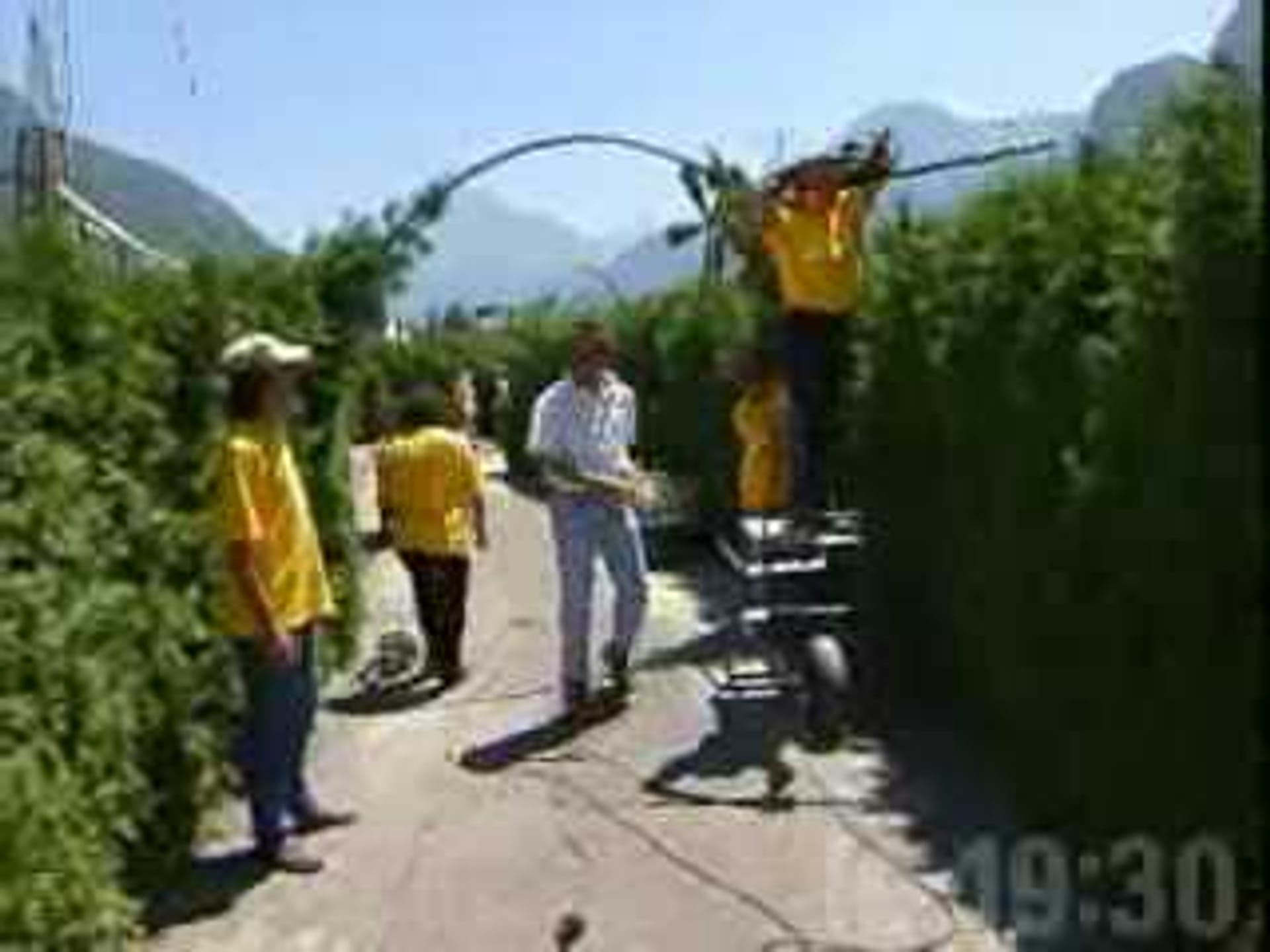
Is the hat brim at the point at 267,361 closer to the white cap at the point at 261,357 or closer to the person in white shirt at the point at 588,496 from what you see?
the white cap at the point at 261,357

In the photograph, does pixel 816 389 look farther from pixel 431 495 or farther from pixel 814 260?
pixel 431 495

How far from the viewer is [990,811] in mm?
9852

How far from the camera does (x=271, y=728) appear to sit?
31.3 ft

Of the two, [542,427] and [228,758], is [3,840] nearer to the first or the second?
[228,758]

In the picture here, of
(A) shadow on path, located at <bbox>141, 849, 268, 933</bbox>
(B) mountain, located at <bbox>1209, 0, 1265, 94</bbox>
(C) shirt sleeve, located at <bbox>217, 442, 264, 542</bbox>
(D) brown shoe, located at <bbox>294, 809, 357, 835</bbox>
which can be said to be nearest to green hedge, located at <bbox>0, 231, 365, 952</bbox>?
(A) shadow on path, located at <bbox>141, 849, 268, 933</bbox>

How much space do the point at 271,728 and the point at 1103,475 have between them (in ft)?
10.9

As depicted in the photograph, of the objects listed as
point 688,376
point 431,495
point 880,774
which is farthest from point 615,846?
point 688,376

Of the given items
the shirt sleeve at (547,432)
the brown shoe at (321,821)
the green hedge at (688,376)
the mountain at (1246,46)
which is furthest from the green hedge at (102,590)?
the green hedge at (688,376)

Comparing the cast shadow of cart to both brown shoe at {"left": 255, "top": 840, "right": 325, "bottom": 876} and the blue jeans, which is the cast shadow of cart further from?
brown shoe at {"left": 255, "top": 840, "right": 325, "bottom": 876}

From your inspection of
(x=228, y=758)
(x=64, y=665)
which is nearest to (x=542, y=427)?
(x=228, y=758)

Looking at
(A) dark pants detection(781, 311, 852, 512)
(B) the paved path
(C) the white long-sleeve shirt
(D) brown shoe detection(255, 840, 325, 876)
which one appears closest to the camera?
(B) the paved path

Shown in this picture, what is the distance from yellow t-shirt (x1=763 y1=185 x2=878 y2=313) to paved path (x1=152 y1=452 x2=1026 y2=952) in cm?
215

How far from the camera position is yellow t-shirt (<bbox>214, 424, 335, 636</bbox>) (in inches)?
363

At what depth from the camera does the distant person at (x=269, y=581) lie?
9.25 metres
